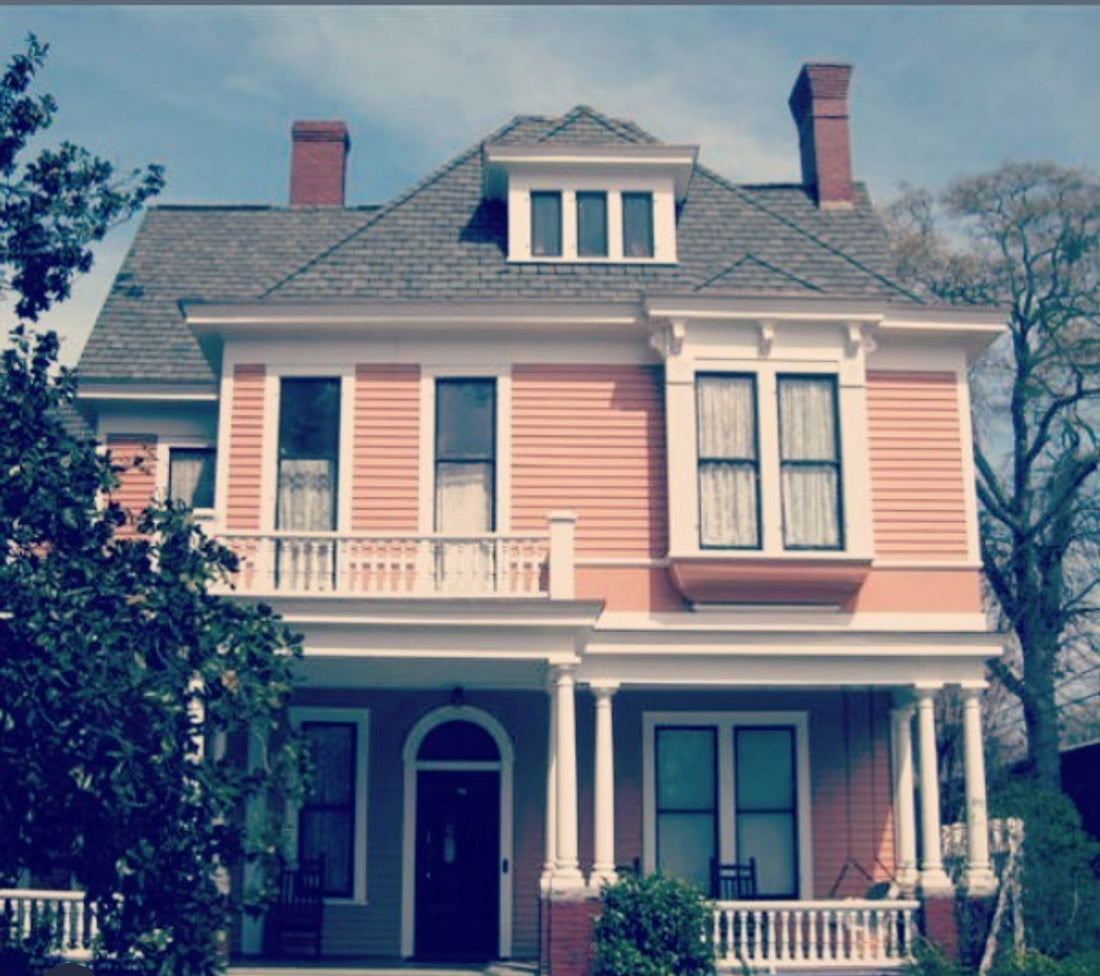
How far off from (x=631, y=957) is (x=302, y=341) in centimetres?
848

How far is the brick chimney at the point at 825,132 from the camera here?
2175cm

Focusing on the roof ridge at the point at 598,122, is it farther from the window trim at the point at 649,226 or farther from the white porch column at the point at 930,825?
the white porch column at the point at 930,825

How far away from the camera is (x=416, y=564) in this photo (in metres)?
16.4

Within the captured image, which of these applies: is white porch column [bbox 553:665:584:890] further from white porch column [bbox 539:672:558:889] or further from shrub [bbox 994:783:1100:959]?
shrub [bbox 994:783:1100:959]

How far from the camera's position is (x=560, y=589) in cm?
1598

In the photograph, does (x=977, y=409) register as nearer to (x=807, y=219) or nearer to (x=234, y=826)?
(x=807, y=219)

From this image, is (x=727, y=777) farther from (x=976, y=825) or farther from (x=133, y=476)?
(x=133, y=476)

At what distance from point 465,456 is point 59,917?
7.06 metres

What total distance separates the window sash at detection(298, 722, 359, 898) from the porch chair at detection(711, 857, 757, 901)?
14.9 feet

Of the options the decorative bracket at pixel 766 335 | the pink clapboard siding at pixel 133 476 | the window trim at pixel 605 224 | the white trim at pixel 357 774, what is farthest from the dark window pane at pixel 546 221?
the white trim at pixel 357 774

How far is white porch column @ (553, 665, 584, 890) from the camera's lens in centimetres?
1562

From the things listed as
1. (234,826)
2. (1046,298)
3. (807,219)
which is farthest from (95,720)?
(1046,298)

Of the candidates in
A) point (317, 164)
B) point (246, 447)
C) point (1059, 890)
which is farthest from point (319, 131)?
point (1059, 890)

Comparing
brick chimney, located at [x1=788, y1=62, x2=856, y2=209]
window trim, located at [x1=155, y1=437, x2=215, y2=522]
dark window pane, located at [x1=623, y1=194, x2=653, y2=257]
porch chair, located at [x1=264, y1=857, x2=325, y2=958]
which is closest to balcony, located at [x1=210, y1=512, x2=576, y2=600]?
window trim, located at [x1=155, y1=437, x2=215, y2=522]
